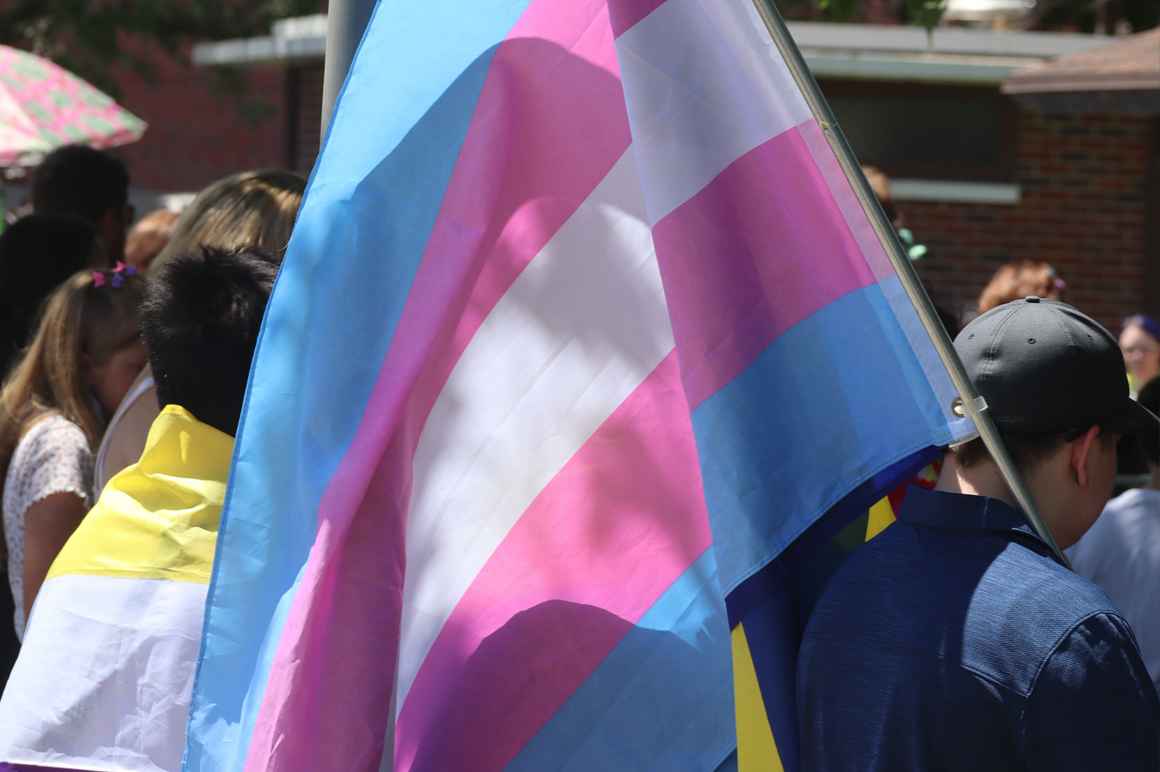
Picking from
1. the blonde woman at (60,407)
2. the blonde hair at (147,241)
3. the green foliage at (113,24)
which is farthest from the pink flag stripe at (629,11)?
the green foliage at (113,24)

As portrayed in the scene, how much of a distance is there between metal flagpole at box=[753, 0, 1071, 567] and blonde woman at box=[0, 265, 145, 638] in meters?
1.96

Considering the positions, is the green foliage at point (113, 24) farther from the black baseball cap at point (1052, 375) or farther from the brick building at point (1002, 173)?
the black baseball cap at point (1052, 375)

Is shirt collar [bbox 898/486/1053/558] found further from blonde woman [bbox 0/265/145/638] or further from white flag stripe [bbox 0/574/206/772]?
blonde woman [bbox 0/265/145/638]

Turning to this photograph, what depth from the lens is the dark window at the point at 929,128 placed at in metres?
12.1

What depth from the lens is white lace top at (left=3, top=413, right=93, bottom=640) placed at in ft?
11.7

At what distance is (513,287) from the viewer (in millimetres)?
2309

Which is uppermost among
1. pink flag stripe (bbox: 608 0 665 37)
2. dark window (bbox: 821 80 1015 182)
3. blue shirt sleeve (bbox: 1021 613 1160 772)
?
pink flag stripe (bbox: 608 0 665 37)

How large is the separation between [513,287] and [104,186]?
11.2 ft

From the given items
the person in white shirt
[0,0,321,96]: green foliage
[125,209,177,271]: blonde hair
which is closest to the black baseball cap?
the person in white shirt

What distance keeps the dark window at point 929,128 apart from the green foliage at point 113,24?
7472 millimetres

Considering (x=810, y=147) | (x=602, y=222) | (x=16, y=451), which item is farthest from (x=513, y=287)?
(x=16, y=451)

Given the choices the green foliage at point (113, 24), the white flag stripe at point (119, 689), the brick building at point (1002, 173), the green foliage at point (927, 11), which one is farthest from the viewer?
the green foliage at point (113, 24)

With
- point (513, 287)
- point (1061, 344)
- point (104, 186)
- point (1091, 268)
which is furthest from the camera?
point (1091, 268)

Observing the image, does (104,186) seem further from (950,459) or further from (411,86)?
(950,459)
